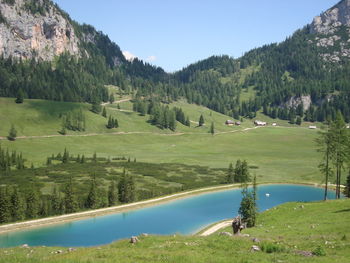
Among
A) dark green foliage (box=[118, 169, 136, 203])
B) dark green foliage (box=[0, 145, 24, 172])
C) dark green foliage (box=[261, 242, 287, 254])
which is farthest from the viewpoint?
dark green foliage (box=[0, 145, 24, 172])

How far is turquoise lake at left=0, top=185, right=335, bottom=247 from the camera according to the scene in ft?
212

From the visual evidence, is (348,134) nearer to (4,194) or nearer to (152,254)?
(152,254)

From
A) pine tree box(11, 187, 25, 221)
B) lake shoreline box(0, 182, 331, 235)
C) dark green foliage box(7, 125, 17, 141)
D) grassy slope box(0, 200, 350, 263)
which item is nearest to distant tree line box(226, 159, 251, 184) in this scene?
lake shoreline box(0, 182, 331, 235)

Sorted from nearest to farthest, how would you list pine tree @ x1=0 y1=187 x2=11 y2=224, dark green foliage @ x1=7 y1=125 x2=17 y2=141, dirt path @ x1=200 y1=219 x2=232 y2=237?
1. dirt path @ x1=200 y1=219 x2=232 y2=237
2. pine tree @ x1=0 y1=187 x2=11 y2=224
3. dark green foliage @ x1=7 y1=125 x2=17 y2=141

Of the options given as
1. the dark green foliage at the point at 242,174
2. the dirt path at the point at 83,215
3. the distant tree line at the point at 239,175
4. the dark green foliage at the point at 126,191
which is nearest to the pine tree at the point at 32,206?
the dirt path at the point at 83,215

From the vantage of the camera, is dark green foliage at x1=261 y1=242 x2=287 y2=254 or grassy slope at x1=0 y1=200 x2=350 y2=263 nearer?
grassy slope at x1=0 y1=200 x2=350 y2=263

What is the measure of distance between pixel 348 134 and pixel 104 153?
142776 millimetres

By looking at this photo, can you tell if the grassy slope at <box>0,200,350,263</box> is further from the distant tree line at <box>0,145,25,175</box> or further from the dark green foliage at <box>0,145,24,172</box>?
the dark green foliage at <box>0,145,24,172</box>

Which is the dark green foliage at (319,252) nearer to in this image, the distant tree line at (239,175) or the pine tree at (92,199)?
the pine tree at (92,199)

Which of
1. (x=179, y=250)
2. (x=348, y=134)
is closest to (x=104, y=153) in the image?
(x=348, y=134)

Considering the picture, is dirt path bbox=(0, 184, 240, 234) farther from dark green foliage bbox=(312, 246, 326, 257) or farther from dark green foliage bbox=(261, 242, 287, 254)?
dark green foliage bbox=(312, 246, 326, 257)

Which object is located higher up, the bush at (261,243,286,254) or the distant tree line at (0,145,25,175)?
the bush at (261,243,286,254)

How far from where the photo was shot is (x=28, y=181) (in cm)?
11575

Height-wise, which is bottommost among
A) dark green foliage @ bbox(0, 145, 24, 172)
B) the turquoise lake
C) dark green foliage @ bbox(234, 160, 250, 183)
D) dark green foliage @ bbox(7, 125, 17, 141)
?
the turquoise lake
